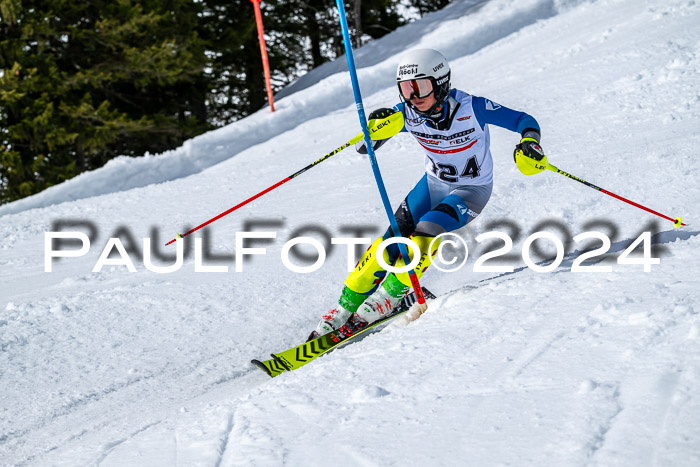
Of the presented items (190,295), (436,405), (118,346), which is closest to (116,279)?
(190,295)

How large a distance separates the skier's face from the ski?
127 cm

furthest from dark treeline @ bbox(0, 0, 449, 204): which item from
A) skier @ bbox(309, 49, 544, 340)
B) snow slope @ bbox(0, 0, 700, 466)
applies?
skier @ bbox(309, 49, 544, 340)

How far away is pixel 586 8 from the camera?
508 inches

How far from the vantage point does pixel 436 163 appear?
4.46m

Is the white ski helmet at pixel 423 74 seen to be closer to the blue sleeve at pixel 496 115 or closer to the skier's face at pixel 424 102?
the skier's face at pixel 424 102

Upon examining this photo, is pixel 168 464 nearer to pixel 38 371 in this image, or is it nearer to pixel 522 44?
pixel 38 371

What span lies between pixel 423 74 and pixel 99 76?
11.3m

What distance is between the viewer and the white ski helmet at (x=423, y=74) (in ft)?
13.0

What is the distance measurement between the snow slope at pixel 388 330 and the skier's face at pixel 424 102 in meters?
1.22

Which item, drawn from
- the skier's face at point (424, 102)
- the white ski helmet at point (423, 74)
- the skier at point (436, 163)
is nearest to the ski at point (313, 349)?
the skier at point (436, 163)

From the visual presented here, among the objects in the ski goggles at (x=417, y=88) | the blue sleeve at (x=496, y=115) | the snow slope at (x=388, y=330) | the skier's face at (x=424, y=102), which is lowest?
the snow slope at (x=388, y=330)

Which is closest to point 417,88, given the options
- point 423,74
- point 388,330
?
point 423,74

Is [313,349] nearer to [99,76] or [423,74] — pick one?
[423,74]

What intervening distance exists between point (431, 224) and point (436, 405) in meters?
1.68
